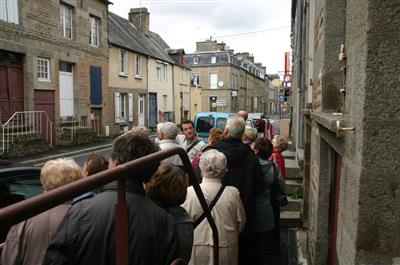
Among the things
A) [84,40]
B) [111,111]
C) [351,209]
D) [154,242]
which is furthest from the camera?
[111,111]

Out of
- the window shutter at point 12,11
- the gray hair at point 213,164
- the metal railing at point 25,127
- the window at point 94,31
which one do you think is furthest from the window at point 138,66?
the gray hair at point 213,164

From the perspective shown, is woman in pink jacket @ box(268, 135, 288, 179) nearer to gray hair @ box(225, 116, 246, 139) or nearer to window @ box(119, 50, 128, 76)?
gray hair @ box(225, 116, 246, 139)

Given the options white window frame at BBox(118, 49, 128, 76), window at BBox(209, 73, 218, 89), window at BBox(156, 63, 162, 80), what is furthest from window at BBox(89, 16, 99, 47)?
window at BBox(209, 73, 218, 89)

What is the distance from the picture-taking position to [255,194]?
445 centimetres

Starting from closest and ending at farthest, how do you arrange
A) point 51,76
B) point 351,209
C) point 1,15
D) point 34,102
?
point 351,209
point 1,15
point 34,102
point 51,76

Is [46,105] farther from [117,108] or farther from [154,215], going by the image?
[154,215]

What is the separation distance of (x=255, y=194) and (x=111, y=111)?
20.8 m

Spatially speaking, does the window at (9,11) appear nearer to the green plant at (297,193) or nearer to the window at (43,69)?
the window at (43,69)

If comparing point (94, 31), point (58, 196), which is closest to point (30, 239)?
point (58, 196)

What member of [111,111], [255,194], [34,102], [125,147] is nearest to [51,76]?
[34,102]

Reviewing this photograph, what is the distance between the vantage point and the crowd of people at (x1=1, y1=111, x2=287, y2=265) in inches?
72.3

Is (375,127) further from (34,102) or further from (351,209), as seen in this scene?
(34,102)

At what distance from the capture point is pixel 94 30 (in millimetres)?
22844

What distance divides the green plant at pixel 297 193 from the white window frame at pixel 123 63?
2019 cm
